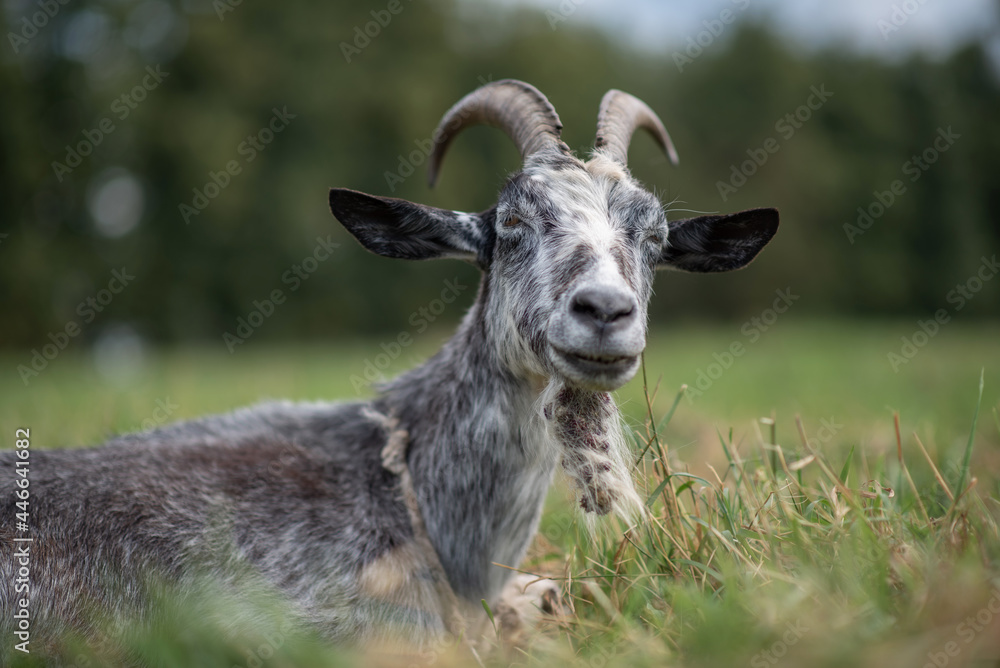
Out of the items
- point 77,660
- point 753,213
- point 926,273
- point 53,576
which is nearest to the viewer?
point 77,660

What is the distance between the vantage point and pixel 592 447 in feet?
9.15

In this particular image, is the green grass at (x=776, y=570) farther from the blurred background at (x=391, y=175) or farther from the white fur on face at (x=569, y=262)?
the blurred background at (x=391, y=175)

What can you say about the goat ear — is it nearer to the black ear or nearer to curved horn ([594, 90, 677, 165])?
curved horn ([594, 90, 677, 165])

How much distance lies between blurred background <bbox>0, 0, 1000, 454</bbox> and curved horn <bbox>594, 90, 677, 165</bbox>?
656 centimetres

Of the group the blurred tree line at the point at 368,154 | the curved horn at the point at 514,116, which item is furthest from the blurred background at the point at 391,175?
the curved horn at the point at 514,116

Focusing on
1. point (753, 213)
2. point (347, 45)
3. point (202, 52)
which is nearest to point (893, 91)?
point (347, 45)

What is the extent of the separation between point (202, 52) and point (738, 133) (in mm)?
19557

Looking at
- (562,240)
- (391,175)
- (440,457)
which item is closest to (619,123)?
(562,240)

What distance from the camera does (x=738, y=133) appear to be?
1137 inches

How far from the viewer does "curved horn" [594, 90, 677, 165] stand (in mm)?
3336

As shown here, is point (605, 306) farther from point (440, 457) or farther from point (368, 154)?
point (368, 154)

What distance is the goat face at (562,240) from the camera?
2.49 metres

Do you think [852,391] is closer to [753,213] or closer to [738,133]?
[753,213]

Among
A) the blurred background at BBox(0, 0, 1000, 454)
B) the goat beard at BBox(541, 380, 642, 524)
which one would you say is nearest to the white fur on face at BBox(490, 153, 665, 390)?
the goat beard at BBox(541, 380, 642, 524)
